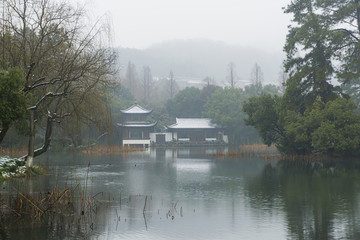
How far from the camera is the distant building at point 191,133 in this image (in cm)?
5731

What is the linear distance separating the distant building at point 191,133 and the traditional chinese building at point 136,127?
1997 mm

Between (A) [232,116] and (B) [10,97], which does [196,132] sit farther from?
(B) [10,97]

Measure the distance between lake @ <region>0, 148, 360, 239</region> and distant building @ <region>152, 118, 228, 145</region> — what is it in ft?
123

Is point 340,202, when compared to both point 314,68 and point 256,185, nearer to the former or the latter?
point 256,185

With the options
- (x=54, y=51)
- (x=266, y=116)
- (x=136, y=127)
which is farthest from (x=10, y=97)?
(x=136, y=127)

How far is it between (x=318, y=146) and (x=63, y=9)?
697 inches

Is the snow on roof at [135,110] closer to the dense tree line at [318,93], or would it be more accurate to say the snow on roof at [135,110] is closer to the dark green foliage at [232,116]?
the dark green foliage at [232,116]

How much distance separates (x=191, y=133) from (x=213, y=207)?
46.5 meters

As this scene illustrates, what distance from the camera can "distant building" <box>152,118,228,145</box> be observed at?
5731cm

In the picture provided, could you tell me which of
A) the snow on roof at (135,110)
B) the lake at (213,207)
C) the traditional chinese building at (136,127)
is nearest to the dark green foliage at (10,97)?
the lake at (213,207)

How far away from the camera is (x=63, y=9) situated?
15.0 meters

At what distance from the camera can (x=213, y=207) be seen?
38.1 feet

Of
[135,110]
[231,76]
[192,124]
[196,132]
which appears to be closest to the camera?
[135,110]

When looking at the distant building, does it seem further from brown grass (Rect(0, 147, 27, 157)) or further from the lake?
the lake
